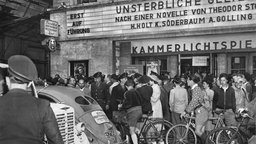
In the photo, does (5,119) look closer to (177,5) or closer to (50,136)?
(50,136)

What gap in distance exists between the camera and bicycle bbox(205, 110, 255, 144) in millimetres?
7176

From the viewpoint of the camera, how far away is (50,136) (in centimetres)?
263

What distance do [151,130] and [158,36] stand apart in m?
7.50

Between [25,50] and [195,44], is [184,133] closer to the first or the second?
[195,44]

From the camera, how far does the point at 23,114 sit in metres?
2.50

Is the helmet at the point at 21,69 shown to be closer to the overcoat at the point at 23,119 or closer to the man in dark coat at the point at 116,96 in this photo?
the overcoat at the point at 23,119

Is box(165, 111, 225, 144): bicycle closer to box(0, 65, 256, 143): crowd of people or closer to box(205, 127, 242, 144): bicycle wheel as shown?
box(0, 65, 256, 143): crowd of people

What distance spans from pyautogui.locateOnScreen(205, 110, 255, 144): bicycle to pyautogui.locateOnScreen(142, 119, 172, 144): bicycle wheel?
123 cm

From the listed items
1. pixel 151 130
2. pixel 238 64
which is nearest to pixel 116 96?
pixel 151 130


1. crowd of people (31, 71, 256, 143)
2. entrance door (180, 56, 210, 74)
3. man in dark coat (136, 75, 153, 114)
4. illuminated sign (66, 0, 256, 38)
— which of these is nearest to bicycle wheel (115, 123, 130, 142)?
crowd of people (31, 71, 256, 143)

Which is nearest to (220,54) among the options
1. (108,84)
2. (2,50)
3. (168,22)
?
(168,22)

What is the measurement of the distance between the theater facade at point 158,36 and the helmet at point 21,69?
10.8 meters

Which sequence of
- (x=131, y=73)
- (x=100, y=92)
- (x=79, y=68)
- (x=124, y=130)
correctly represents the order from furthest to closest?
1. (x=79, y=68)
2. (x=131, y=73)
3. (x=100, y=92)
4. (x=124, y=130)

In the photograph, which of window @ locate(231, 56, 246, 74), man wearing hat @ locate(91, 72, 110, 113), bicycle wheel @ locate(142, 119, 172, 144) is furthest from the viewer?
window @ locate(231, 56, 246, 74)
